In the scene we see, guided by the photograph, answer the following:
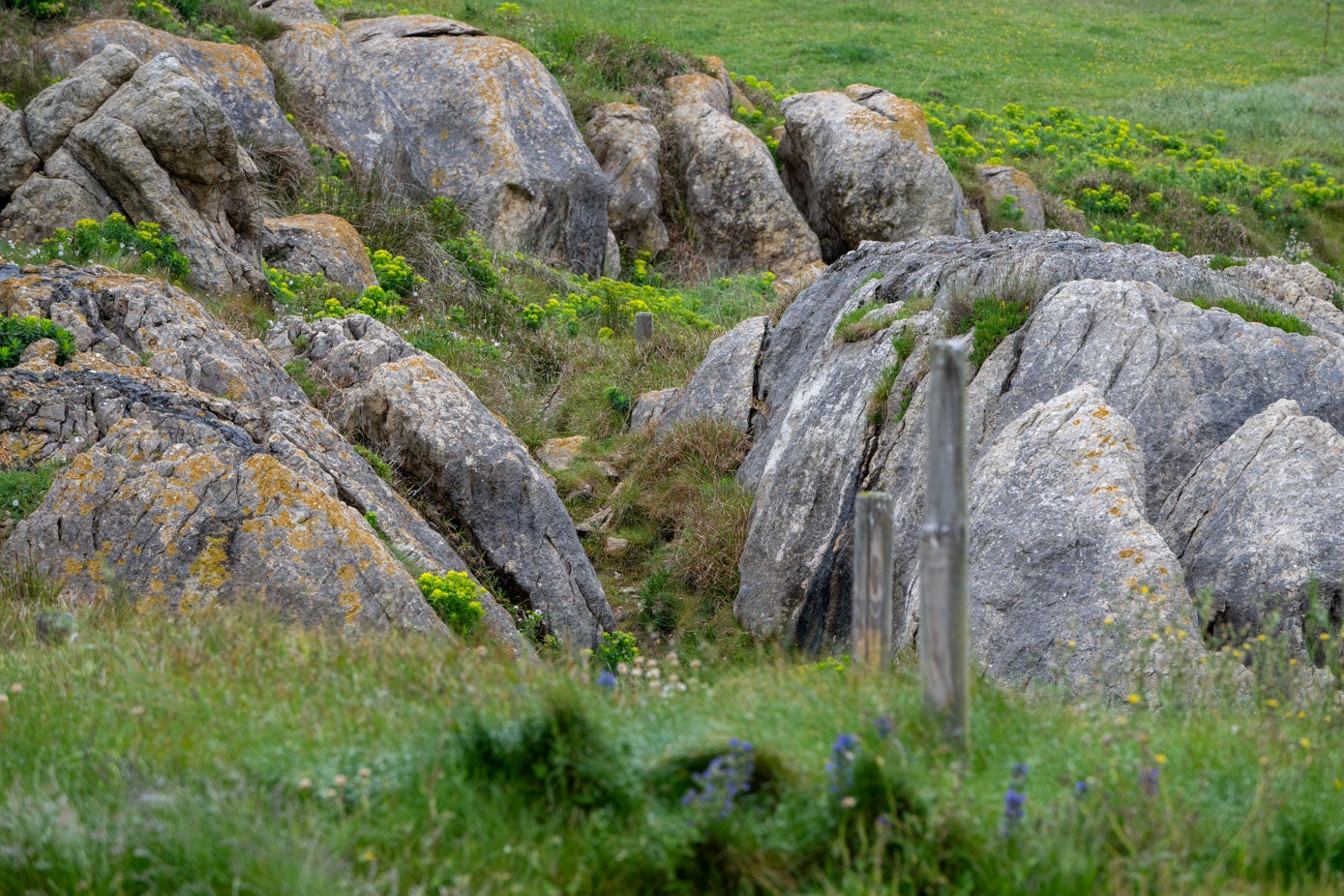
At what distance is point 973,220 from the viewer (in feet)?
80.9

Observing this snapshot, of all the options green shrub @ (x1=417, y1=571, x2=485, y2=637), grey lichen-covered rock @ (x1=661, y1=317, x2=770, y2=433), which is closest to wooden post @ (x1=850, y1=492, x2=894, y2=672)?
green shrub @ (x1=417, y1=571, x2=485, y2=637)

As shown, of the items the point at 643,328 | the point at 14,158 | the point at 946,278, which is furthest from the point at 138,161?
the point at 946,278

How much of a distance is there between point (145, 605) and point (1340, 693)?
6.45 metres

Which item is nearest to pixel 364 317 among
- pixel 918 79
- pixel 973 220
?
pixel 973 220

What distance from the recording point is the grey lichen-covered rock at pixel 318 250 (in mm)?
15859

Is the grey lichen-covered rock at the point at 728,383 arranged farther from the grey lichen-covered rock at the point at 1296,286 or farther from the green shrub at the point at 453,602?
the green shrub at the point at 453,602

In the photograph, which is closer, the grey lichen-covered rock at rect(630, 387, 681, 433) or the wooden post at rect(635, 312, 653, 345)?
the grey lichen-covered rock at rect(630, 387, 681, 433)

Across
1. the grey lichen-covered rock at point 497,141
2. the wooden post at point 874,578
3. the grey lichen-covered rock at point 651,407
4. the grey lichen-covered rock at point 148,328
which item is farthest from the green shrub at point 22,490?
the grey lichen-covered rock at point 497,141

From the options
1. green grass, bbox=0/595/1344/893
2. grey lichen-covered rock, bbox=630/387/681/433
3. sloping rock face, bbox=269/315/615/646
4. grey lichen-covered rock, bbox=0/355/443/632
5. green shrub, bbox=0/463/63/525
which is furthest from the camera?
grey lichen-covered rock, bbox=630/387/681/433

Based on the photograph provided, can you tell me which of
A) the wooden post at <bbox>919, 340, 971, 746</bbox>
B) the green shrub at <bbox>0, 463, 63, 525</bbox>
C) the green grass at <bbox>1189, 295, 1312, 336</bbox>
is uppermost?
the wooden post at <bbox>919, 340, 971, 746</bbox>

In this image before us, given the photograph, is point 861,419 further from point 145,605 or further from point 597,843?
point 597,843

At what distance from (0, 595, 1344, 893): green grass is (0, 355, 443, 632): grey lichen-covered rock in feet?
8.55

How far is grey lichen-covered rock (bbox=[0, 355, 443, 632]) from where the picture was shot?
7.22m

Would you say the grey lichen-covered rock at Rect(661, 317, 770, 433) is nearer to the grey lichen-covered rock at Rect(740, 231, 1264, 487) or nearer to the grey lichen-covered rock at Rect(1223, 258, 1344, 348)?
the grey lichen-covered rock at Rect(740, 231, 1264, 487)
